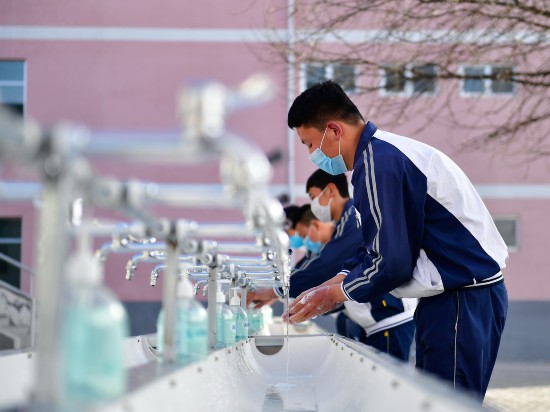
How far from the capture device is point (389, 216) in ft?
9.05

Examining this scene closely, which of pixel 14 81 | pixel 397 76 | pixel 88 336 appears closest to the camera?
pixel 88 336

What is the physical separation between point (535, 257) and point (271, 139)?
438 centimetres

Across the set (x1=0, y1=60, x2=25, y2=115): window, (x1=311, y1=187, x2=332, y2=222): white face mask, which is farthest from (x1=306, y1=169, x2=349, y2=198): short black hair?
(x1=0, y1=60, x2=25, y2=115): window

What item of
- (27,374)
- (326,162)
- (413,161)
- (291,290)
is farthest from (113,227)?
(291,290)

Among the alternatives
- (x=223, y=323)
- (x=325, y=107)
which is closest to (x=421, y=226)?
(x=325, y=107)

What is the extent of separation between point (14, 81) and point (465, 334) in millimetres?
10962

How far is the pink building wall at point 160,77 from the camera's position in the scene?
12.2 m

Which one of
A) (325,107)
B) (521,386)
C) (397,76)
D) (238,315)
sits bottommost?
(521,386)

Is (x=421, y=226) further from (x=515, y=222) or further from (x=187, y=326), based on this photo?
(x=515, y=222)

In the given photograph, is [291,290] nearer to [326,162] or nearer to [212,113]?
[326,162]

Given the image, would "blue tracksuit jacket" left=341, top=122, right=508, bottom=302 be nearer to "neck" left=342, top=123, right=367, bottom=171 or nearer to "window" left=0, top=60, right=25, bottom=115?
"neck" left=342, top=123, right=367, bottom=171

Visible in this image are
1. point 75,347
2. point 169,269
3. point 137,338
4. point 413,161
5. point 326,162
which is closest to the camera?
point 75,347

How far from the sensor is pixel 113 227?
2021 millimetres

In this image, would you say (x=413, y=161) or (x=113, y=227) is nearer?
(x=113, y=227)
